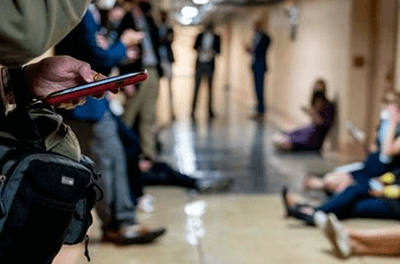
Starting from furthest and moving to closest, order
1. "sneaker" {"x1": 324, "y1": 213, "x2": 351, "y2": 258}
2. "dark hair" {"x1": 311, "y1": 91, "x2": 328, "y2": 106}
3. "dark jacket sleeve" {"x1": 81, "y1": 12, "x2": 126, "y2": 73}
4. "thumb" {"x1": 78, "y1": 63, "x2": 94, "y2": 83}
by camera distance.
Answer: "dark hair" {"x1": 311, "y1": 91, "x2": 328, "y2": 106} → "sneaker" {"x1": 324, "y1": 213, "x2": 351, "y2": 258} → "dark jacket sleeve" {"x1": 81, "y1": 12, "x2": 126, "y2": 73} → "thumb" {"x1": 78, "y1": 63, "x2": 94, "y2": 83}

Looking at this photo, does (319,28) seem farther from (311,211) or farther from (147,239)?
(147,239)

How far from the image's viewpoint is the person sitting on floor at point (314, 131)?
29.7 feet

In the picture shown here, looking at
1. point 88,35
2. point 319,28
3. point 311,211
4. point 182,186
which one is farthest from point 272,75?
point 88,35

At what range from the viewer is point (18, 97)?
57.7 inches

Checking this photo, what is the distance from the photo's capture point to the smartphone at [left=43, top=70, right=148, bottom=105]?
1341 mm

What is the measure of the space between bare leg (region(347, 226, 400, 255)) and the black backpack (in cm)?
337

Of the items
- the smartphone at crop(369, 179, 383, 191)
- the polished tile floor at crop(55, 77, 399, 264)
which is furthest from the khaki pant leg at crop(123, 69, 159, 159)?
the smartphone at crop(369, 179, 383, 191)

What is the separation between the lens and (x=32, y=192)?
1285 mm

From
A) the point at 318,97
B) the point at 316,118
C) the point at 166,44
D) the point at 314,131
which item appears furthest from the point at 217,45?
the point at 314,131

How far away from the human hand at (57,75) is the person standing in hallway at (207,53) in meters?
12.0

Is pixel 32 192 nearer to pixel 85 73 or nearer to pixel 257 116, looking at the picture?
pixel 85 73

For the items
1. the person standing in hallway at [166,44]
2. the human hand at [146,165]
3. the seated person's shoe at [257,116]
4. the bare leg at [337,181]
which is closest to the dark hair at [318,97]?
the person standing in hallway at [166,44]

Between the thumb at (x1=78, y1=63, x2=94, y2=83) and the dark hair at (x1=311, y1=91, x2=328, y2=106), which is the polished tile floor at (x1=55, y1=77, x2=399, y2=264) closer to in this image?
the dark hair at (x1=311, y1=91, x2=328, y2=106)

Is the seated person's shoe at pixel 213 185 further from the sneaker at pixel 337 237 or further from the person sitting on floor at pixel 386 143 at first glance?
the sneaker at pixel 337 237
